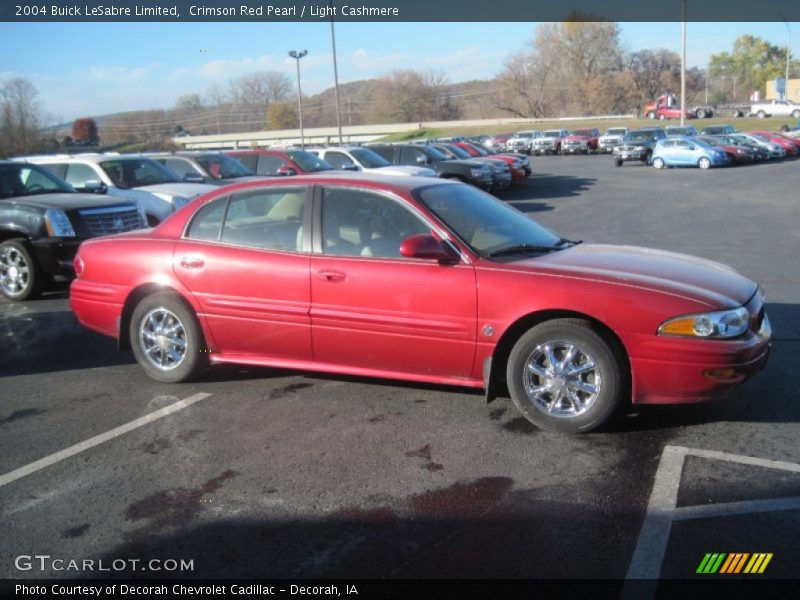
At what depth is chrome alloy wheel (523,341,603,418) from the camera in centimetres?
461

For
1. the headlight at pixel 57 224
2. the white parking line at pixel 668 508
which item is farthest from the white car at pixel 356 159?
the white parking line at pixel 668 508

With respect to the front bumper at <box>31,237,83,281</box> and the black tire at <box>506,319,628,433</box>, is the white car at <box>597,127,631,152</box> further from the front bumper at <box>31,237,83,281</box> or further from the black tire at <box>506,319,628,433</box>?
the black tire at <box>506,319,628,433</box>

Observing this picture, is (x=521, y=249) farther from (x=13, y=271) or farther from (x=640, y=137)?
(x=640, y=137)

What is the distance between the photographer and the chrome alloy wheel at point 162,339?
5.80m

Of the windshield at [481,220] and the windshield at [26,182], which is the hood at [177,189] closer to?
the windshield at [26,182]

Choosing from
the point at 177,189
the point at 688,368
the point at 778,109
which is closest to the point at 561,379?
the point at 688,368

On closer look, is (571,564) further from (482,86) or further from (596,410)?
(482,86)

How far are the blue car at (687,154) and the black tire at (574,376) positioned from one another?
31.6 m

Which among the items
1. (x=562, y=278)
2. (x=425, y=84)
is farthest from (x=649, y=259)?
(x=425, y=84)

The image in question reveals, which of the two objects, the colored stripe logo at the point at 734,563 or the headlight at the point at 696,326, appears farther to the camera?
the headlight at the point at 696,326

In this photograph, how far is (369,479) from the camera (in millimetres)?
4082

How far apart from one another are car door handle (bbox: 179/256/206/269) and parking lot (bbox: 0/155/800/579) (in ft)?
3.05

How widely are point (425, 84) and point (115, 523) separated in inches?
4293

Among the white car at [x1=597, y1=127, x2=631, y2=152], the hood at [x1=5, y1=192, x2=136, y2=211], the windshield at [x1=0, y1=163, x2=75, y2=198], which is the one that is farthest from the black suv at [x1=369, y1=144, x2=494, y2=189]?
the white car at [x1=597, y1=127, x2=631, y2=152]
